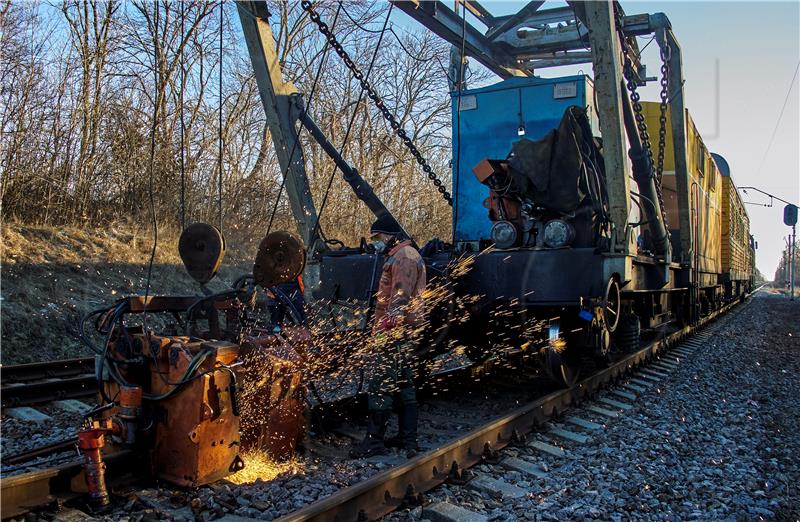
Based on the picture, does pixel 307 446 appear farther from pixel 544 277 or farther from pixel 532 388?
pixel 532 388

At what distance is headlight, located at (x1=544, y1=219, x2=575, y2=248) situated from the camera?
578cm

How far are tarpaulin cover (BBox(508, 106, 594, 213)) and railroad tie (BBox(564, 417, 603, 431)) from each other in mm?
1923

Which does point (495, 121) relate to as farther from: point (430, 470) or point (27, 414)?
point (27, 414)

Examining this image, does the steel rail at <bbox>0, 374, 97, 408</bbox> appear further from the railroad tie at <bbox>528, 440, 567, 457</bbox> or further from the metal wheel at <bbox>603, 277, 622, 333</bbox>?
the metal wheel at <bbox>603, 277, 622, 333</bbox>

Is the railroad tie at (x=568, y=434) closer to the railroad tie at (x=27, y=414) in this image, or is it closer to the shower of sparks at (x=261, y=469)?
the shower of sparks at (x=261, y=469)

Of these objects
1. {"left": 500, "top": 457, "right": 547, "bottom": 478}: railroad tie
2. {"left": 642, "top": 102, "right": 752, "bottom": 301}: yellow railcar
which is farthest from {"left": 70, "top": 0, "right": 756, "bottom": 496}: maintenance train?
{"left": 500, "top": 457, "right": 547, "bottom": 478}: railroad tie

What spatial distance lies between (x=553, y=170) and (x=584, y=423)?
234cm

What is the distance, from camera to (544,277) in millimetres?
5672

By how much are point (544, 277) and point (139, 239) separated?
9.46 m

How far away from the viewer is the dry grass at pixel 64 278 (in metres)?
8.70

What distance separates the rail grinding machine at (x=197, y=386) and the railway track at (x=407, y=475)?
0.22 m

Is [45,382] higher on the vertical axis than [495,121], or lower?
lower

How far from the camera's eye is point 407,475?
12.6ft

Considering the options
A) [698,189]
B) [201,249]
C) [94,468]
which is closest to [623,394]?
[201,249]
